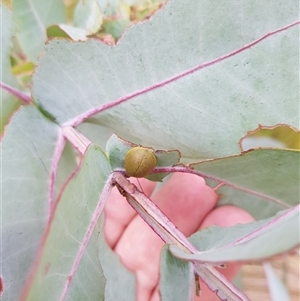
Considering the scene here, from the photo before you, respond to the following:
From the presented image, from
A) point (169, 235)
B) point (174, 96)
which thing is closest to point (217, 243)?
point (169, 235)

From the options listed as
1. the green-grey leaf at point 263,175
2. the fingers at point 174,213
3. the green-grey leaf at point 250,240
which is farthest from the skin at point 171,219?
the green-grey leaf at point 250,240

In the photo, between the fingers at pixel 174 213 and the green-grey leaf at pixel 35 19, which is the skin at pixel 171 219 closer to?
the fingers at pixel 174 213

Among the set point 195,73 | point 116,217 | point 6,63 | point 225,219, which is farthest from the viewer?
point 116,217

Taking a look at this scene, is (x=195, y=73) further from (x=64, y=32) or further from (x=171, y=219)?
(x=171, y=219)

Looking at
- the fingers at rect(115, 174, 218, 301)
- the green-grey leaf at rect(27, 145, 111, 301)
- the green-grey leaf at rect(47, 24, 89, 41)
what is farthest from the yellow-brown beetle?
the fingers at rect(115, 174, 218, 301)

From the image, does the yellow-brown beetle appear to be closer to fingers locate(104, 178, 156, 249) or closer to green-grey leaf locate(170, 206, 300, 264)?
green-grey leaf locate(170, 206, 300, 264)

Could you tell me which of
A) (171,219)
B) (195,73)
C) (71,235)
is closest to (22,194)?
(71,235)
